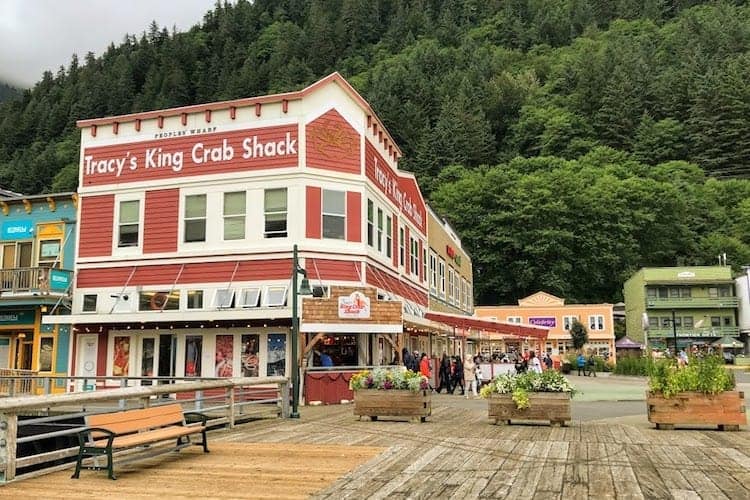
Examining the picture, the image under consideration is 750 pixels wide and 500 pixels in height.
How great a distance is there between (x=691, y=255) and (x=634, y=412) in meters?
72.6

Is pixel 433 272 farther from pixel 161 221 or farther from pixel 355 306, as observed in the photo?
pixel 161 221

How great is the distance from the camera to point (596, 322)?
203 feet

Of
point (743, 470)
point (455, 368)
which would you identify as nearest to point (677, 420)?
point (743, 470)

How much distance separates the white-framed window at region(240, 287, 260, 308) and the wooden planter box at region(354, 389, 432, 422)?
25.9 ft

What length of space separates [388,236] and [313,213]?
4.83m

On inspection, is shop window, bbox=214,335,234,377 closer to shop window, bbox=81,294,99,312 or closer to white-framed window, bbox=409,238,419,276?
shop window, bbox=81,294,99,312


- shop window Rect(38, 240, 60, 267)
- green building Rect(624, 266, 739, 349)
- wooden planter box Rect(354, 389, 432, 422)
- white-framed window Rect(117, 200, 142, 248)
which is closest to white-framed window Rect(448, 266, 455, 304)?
white-framed window Rect(117, 200, 142, 248)

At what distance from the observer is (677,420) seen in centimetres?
1241

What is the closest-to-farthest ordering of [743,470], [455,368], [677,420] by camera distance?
1. [743,470]
2. [677,420]
3. [455,368]

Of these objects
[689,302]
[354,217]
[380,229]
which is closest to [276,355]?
[354,217]

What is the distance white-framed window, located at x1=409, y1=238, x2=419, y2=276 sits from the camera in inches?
1191

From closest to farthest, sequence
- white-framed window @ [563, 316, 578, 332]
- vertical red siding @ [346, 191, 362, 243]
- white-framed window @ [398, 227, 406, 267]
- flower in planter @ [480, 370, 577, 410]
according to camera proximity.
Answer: flower in planter @ [480, 370, 577, 410]
vertical red siding @ [346, 191, 362, 243]
white-framed window @ [398, 227, 406, 267]
white-framed window @ [563, 316, 578, 332]

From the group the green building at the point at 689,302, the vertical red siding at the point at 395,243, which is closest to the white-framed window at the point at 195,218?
the vertical red siding at the point at 395,243

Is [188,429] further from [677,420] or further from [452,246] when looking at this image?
[452,246]
